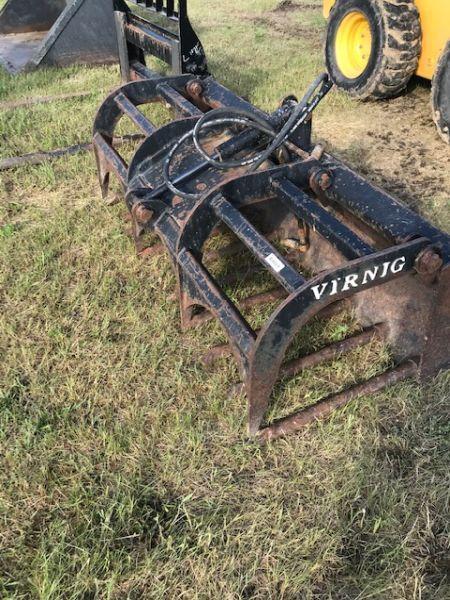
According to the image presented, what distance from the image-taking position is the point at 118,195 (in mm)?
3787

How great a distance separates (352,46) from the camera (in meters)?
5.36

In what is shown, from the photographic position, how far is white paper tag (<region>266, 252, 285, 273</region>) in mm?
2047

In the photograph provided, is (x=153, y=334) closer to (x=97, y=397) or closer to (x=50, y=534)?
(x=97, y=397)

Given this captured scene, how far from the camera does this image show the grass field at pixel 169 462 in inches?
69.6

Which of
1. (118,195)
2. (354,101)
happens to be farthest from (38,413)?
(354,101)

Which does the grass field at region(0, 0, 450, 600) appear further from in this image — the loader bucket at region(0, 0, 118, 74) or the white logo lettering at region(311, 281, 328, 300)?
the loader bucket at region(0, 0, 118, 74)

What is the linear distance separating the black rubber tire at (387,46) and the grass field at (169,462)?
192cm

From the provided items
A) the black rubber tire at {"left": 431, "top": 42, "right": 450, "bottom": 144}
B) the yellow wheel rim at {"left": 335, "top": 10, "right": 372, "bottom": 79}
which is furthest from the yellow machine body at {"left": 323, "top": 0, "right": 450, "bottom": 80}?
the yellow wheel rim at {"left": 335, "top": 10, "right": 372, "bottom": 79}

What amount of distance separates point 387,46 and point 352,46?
0.87 metres

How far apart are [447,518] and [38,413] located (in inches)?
62.4

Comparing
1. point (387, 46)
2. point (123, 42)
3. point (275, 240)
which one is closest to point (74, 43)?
point (123, 42)

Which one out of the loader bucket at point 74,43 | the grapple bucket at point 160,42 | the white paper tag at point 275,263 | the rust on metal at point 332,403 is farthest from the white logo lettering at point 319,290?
the loader bucket at point 74,43

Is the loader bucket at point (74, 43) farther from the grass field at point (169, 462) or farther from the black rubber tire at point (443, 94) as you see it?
the black rubber tire at point (443, 94)

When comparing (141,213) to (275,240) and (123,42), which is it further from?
(123,42)
